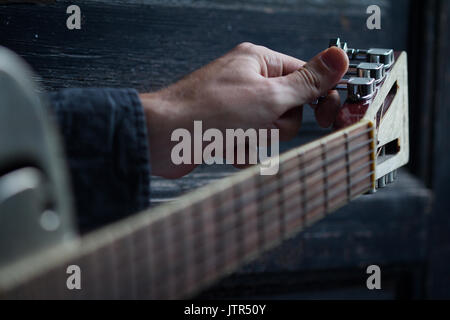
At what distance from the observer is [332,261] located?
81 centimetres

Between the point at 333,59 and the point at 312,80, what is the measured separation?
A: 0.09 feet

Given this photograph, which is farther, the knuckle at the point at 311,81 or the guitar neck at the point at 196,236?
the knuckle at the point at 311,81

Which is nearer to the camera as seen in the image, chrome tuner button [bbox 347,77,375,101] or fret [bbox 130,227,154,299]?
fret [bbox 130,227,154,299]

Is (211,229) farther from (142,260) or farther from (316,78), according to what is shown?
(316,78)

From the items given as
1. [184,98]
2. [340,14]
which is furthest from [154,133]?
[340,14]

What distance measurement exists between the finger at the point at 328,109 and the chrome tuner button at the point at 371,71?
0.12 feet

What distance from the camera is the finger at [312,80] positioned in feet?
1.62

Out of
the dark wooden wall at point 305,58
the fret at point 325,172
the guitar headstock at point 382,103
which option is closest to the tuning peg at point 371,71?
the guitar headstock at point 382,103

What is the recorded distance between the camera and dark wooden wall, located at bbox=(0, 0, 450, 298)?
62 cm

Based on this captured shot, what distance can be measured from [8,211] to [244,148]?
250mm

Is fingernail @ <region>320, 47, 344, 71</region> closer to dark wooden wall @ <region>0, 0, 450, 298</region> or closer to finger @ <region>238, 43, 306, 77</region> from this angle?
finger @ <region>238, 43, 306, 77</region>
